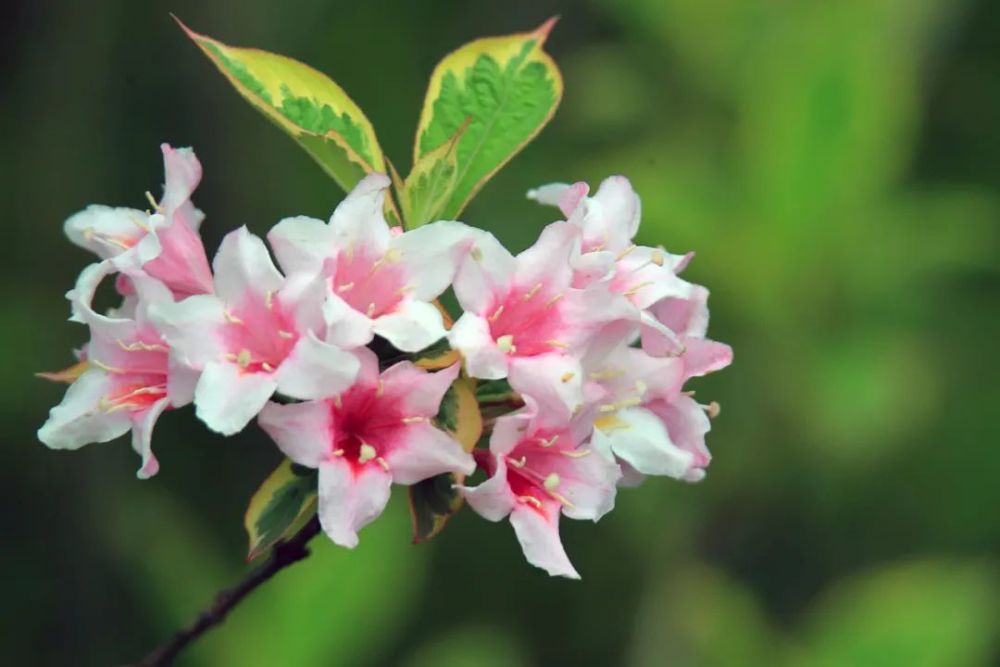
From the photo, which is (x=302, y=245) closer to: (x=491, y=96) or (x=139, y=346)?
(x=139, y=346)

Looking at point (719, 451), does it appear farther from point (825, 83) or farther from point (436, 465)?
point (436, 465)

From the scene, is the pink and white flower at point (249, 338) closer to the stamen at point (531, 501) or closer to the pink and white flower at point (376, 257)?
the pink and white flower at point (376, 257)

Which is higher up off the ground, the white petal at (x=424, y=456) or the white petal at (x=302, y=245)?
the white petal at (x=302, y=245)

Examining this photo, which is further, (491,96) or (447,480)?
(491,96)

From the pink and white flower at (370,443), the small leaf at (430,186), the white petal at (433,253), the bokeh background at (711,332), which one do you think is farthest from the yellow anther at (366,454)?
the bokeh background at (711,332)

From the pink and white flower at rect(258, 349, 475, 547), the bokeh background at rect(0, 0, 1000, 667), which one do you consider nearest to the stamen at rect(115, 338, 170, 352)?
the pink and white flower at rect(258, 349, 475, 547)

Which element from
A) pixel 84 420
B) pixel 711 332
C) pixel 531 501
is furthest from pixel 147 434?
pixel 711 332

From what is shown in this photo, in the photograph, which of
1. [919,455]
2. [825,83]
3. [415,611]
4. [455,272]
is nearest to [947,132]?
[919,455]
